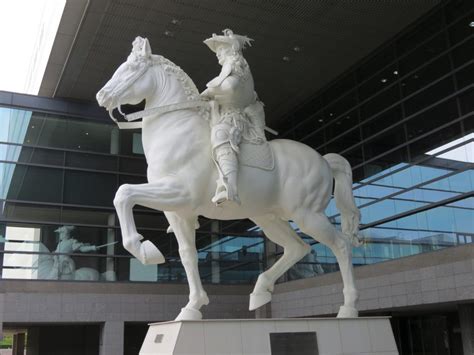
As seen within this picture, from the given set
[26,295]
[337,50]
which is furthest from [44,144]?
[337,50]

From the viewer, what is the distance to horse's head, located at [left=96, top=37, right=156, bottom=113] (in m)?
6.80

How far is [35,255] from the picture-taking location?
18062mm

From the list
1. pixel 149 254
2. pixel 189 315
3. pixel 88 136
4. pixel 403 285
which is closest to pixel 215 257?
pixel 88 136

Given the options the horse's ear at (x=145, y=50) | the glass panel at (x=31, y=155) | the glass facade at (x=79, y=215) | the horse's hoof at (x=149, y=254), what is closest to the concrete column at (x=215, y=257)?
the glass facade at (x=79, y=215)

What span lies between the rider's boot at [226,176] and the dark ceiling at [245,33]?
8509 mm

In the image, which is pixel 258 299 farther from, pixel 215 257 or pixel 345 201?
pixel 215 257

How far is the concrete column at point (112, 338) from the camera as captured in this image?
17716mm

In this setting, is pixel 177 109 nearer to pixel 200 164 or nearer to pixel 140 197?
pixel 200 164

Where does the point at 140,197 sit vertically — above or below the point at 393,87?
below

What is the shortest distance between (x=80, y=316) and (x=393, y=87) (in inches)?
461

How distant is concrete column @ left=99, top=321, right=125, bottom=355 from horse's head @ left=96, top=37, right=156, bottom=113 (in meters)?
12.5

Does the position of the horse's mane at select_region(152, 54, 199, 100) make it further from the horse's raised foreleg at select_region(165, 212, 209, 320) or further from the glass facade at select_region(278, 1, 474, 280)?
the glass facade at select_region(278, 1, 474, 280)

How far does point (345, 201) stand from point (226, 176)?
2253 mm

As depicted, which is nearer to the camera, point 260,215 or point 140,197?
point 140,197
